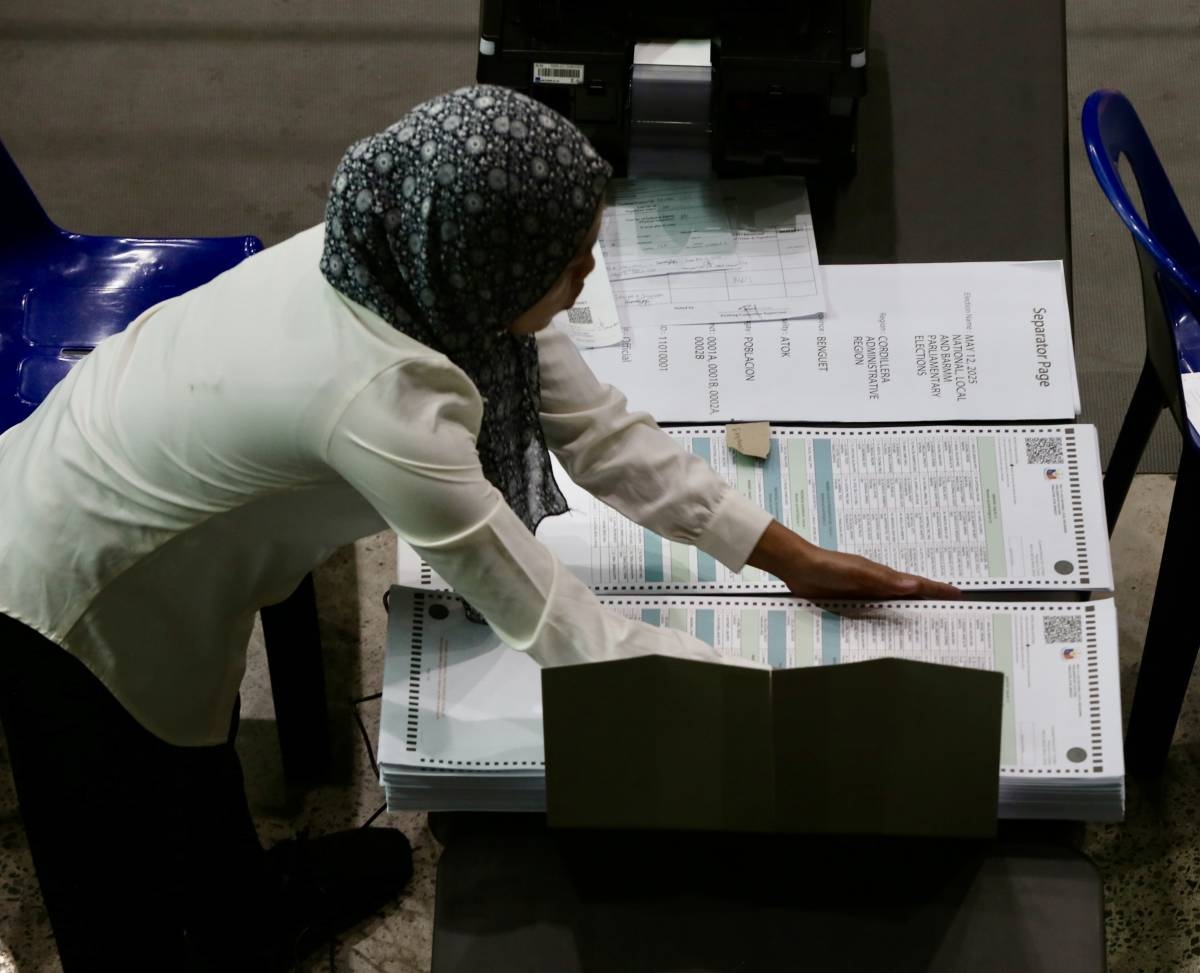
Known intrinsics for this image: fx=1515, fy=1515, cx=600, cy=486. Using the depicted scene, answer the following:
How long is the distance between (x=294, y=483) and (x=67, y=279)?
2.93ft

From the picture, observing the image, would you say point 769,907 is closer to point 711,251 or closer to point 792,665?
point 792,665

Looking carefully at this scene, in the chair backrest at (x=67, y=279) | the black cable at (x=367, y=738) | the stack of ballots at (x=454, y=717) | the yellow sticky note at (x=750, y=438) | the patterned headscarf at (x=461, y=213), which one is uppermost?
the patterned headscarf at (x=461, y=213)

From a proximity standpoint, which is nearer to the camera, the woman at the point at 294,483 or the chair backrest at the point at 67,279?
the woman at the point at 294,483

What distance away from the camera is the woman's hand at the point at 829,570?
144 cm

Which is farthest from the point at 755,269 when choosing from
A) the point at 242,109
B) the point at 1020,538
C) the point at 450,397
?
the point at 242,109

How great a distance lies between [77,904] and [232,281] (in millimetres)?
701

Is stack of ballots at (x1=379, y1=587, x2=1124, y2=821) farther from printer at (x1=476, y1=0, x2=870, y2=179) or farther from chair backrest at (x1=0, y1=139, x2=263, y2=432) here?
chair backrest at (x1=0, y1=139, x2=263, y2=432)

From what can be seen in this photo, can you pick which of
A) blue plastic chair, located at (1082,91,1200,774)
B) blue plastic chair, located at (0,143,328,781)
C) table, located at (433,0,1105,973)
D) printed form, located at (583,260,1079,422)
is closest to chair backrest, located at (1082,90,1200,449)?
blue plastic chair, located at (1082,91,1200,774)

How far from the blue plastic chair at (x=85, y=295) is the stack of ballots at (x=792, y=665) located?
0.51 meters

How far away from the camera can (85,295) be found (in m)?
1.96

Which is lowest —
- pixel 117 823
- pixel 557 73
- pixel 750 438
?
pixel 117 823

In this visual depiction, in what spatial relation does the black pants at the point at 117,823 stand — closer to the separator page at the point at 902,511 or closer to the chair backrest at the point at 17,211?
the separator page at the point at 902,511

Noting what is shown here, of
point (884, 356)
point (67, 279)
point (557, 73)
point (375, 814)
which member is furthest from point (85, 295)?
point (884, 356)

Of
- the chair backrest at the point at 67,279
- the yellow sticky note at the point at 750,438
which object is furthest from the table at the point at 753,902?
the chair backrest at the point at 67,279
